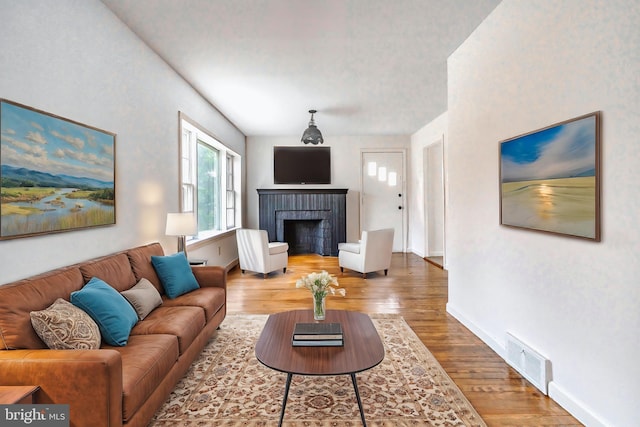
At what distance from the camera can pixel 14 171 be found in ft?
5.84

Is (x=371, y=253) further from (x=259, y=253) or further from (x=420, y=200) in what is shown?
(x=420, y=200)

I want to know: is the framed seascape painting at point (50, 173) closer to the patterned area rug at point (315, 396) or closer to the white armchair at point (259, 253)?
the patterned area rug at point (315, 396)

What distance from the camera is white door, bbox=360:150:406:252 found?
7523 mm

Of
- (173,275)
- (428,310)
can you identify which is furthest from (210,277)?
(428,310)

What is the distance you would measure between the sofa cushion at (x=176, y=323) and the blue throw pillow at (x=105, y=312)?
165 millimetres

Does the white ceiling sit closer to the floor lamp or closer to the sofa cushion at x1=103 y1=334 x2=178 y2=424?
the floor lamp

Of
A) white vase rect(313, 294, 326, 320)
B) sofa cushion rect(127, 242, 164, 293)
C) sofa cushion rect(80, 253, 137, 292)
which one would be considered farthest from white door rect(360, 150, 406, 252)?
sofa cushion rect(80, 253, 137, 292)

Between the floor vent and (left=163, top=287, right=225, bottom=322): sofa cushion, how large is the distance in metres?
2.27

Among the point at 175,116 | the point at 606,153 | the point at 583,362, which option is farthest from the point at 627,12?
the point at 175,116

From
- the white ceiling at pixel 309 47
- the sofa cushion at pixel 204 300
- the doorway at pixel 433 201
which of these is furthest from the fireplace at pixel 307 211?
the sofa cushion at pixel 204 300

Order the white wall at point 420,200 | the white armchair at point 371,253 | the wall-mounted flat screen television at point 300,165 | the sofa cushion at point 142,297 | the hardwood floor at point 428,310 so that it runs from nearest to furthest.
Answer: the hardwood floor at point 428,310 → the sofa cushion at point 142,297 → the white armchair at point 371,253 → the white wall at point 420,200 → the wall-mounted flat screen television at point 300,165

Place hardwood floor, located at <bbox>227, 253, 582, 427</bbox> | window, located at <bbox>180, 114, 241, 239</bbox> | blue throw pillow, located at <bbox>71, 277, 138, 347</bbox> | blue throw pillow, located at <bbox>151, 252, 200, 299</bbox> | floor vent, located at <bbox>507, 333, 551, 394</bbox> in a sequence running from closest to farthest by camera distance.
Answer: blue throw pillow, located at <bbox>71, 277, 138, 347</bbox>
hardwood floor, located at <bbox>227, 253, 582, 427</bbox>
floor vent, located at <bbox>507, 333, 551, 394</bbox>
blue throw pillow, located at <bbox>151, 252, 200, 299</bbox>
window, located at <bbox>180, 114, 241, 239</bbox>

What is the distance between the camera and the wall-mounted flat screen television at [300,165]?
7387 mm

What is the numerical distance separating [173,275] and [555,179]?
2.83 metres
